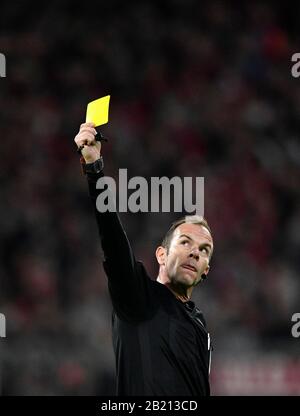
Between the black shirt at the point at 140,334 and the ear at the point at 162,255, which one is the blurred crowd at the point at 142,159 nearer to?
the ear at the point at 162,255

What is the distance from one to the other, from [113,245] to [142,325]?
25 centimetres

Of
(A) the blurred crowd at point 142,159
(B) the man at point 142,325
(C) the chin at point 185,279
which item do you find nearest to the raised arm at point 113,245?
(B) the man at point 142,325

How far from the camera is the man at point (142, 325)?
2.16m

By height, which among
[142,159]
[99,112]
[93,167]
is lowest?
[93,167]

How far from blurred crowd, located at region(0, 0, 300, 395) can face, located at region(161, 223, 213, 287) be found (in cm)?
252

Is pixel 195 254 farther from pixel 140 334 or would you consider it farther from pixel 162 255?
pixel 140 334

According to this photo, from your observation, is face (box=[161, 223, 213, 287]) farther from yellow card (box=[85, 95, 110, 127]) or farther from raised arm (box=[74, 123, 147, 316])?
yellow card (box=[85, 95, 110, 127])

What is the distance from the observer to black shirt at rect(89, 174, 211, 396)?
217 centimetres

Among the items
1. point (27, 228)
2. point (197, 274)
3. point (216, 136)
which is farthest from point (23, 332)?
point (197, 274)

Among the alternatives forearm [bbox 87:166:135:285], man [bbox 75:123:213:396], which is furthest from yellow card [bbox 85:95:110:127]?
forearm [bbox 87:166:135:285]

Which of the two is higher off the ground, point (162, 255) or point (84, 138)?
point (84, 138)

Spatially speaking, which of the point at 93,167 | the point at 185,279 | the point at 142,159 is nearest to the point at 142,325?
the point at 185,279

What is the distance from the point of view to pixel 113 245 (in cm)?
216

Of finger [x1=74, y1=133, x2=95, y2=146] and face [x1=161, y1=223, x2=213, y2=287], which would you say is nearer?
finger [x1=74, y1=133, x2=95, y2=146]
